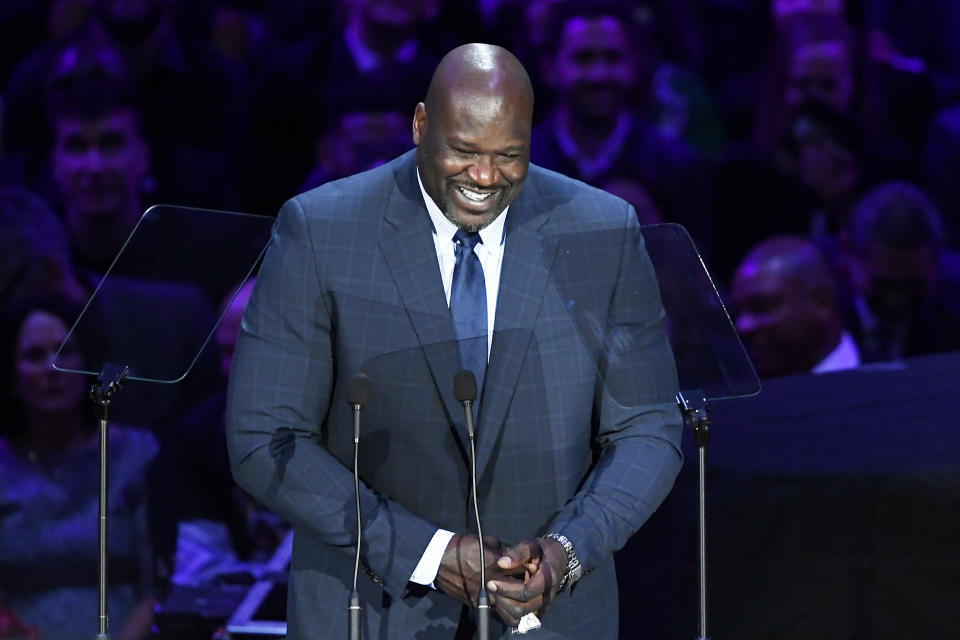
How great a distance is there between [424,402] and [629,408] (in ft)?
1.04

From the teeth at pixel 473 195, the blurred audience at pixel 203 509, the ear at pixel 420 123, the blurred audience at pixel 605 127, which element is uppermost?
the blurred audience at pixel 605 127

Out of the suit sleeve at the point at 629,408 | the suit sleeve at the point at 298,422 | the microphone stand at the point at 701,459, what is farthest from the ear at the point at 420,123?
the microphone stand at the point at 701,459

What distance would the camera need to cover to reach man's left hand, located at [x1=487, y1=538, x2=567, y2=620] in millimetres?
2170

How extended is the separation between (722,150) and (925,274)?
89 cm

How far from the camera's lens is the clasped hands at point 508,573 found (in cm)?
217

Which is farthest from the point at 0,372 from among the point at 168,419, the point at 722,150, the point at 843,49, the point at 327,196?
the point at 843,49

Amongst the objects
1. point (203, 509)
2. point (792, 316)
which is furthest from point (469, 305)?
point (792, 316)

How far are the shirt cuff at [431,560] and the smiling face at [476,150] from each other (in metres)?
0.47

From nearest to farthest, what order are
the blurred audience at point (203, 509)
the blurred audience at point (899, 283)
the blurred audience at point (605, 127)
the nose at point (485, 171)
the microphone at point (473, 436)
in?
the microphone at point (473, 436) → the nose at point (485, 171) → the blurred audience at point (203, 509) → the blurred audience at point (899, 283) → the blurred audience at point (605, 127)

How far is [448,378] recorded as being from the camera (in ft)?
7.65

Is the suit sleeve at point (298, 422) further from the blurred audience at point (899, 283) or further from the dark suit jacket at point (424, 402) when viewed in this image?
the blurred audience at point (899, 283)

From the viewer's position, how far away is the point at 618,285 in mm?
2428

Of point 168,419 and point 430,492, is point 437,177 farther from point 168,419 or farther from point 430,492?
point 168,419

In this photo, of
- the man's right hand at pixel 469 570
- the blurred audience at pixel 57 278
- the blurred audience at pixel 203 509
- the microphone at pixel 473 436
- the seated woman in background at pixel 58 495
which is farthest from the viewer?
the blurred audience at pixel 57 278
